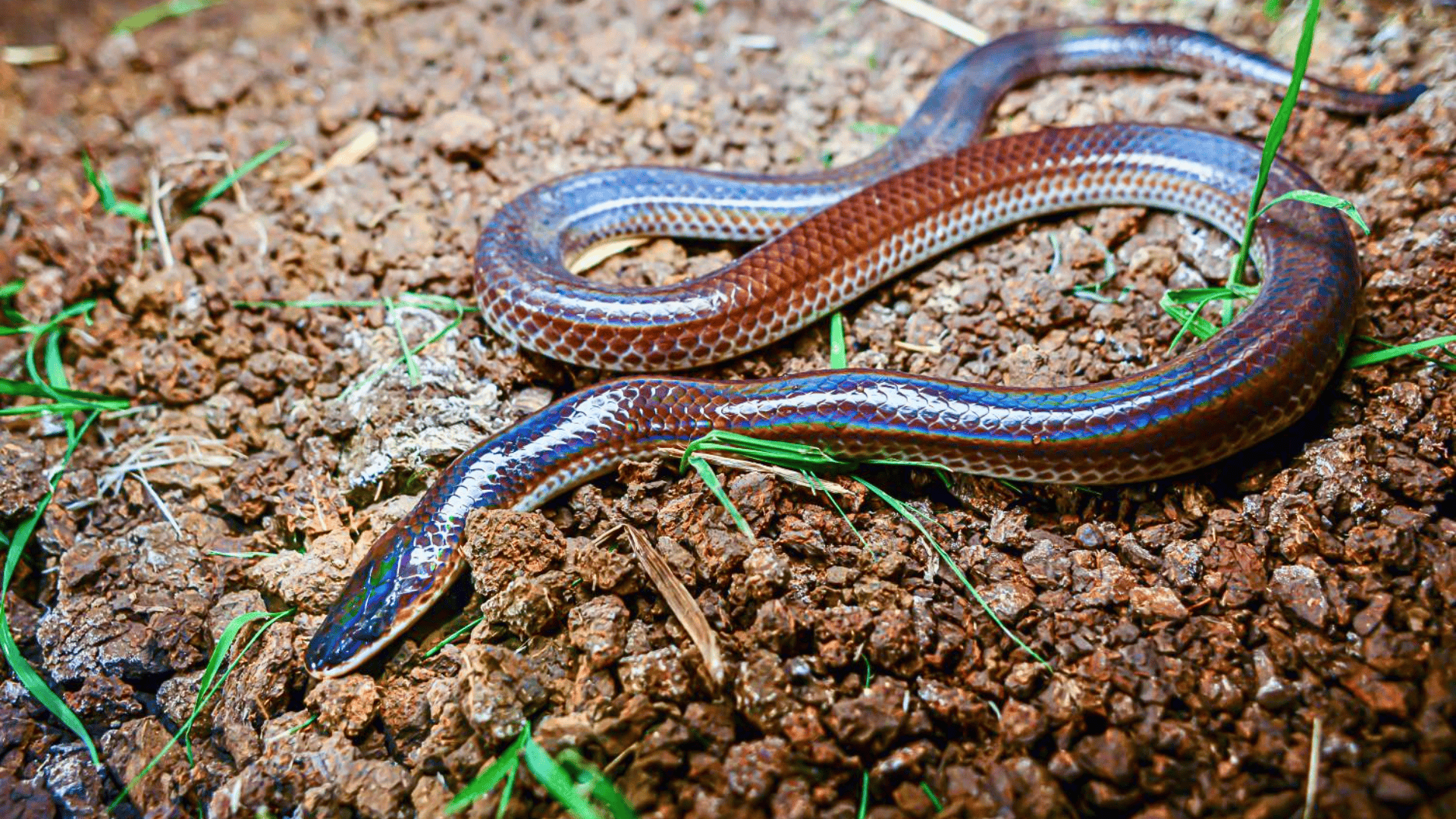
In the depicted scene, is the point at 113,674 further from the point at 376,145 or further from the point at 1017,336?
the point at 1017,336

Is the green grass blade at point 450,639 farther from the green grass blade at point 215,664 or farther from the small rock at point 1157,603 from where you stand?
the small rock at point 1157,603

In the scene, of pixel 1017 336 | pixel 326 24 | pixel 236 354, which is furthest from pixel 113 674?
pixel 326 24

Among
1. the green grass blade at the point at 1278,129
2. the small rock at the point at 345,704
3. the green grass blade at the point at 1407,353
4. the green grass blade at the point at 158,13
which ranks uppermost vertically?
the green grass blade at the point at 1278,129

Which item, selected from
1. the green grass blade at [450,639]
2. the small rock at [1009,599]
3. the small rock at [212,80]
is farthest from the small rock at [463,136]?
the small rock at [1009,599]

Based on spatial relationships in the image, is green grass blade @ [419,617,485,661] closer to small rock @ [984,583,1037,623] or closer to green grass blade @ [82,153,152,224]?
small rock @ [984,583,1037,623]

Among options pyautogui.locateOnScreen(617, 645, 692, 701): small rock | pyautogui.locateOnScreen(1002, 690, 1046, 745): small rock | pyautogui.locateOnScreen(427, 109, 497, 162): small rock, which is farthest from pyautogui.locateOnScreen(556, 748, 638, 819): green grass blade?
pyautogui.locateOnScreen(427, 109, 497, 162): small rock
